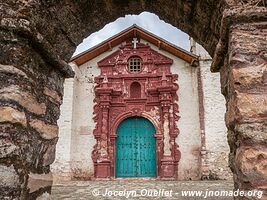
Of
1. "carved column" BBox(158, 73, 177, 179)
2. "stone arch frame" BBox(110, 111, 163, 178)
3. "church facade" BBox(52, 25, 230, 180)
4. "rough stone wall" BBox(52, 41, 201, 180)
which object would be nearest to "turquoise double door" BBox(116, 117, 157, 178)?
"church facade" BBox(52, 25, 230, 180)

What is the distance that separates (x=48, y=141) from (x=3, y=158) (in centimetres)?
57

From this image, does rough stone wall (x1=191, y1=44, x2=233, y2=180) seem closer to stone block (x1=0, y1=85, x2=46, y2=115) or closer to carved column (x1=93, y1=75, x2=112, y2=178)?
carved column (x1=93, y1=75, x2=112, y2=178)

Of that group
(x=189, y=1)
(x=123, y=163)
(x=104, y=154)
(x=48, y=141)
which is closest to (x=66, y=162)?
(x=104, y=154)

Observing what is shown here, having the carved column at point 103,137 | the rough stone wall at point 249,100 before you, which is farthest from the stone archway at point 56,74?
the carved column at point 103,137

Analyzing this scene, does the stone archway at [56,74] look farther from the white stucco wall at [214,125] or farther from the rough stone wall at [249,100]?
the white stucco wall at [214,125]

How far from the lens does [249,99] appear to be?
166 cm

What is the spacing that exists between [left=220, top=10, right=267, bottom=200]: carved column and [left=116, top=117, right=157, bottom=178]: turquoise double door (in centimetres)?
806

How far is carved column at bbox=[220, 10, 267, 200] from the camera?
61.4 inches

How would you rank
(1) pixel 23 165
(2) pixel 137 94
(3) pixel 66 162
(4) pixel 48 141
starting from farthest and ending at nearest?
(2) pixel 137 94, (3) pixel 66 162, (4) pixel 48 141, (1) pixel 23 165

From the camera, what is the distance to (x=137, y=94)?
34.2 ft

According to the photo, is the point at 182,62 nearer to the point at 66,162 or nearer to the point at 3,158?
the point at 66,162

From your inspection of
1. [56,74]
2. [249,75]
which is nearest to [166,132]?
[56,74]

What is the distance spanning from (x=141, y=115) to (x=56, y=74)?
7723 millimetres

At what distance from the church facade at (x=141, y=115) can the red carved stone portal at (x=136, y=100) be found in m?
0.03
